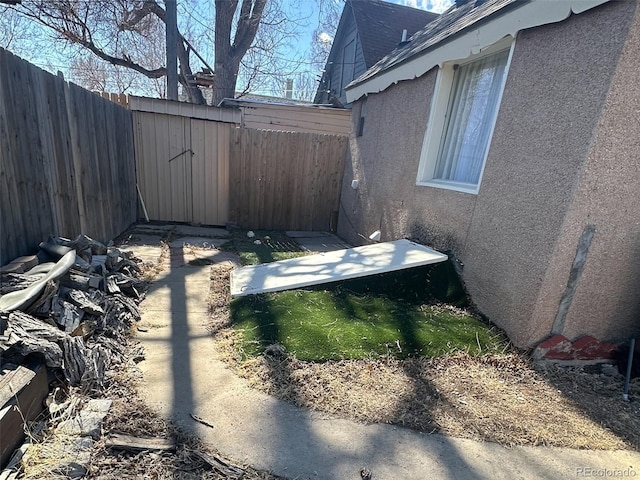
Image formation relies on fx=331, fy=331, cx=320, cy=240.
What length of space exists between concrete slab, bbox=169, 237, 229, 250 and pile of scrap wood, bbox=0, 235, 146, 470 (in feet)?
7.06

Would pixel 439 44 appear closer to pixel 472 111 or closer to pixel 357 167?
pixel 472 111

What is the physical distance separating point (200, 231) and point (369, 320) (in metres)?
4.48

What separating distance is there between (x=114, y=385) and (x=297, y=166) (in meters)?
5.42

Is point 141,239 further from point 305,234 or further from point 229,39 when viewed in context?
point 229,39

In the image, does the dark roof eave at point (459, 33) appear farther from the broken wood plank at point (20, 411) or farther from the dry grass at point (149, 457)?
the broken wood plank at point (20, 411)

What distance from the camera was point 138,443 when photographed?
167 cm

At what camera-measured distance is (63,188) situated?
129 inches

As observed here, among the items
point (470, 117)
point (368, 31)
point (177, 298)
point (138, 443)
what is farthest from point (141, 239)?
point (368, 31)

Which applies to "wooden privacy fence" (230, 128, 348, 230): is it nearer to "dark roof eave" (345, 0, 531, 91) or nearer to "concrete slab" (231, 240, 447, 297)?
"dark roof eave" (345, 0, 531, 91)

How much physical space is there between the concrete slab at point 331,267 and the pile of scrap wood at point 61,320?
1.12 metres

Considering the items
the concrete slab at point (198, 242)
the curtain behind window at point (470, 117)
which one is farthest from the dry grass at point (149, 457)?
the concrete slab at point (198, 242)

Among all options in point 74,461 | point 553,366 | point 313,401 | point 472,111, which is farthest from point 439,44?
point 74,461

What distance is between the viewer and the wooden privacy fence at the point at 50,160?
8.04ft

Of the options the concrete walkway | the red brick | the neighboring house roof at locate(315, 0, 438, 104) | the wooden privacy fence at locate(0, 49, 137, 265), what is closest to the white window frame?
the red brick
